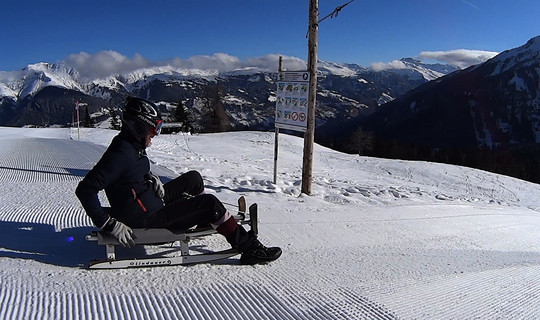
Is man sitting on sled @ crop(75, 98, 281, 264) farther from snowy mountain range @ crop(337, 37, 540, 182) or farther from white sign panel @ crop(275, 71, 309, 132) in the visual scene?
snowy mountain range @ crop(337, 37, 540, 182)

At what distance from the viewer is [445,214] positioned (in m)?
8.71

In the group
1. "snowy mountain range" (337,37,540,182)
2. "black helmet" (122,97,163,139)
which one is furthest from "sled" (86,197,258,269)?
"snowy mountain range" (337,37,540,182)

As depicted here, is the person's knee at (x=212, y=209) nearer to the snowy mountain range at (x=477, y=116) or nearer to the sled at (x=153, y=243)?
the sled at (x=153, y=243)

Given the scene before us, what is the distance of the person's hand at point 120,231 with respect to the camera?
371cm

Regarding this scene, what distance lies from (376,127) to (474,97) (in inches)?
1915

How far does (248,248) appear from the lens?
14.2 feet

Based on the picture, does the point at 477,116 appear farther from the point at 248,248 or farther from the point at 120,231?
the point at 120,231

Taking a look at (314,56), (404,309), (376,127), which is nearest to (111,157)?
(404,309)

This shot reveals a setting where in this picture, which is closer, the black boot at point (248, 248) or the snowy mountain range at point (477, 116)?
the black boot at point (248, 248)

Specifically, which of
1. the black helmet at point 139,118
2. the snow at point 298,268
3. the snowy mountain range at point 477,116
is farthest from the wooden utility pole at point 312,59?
the snowy mountain range at point 477,116

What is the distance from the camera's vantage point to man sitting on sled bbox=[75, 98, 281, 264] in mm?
3607

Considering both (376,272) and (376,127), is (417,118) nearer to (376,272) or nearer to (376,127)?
(376,127)

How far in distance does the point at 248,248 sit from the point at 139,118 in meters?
1.80

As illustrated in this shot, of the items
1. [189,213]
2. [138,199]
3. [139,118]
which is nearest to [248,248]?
[189,213]
